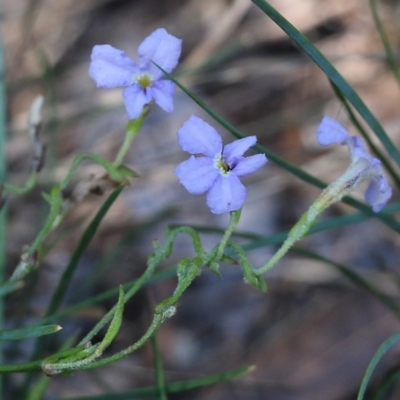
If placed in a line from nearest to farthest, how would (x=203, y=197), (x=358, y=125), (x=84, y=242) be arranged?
(x=84, y=242)
(x=358, y=125)
(x=203, y=197)

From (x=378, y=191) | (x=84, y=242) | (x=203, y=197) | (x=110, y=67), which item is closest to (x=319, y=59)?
(x=378, y=191)

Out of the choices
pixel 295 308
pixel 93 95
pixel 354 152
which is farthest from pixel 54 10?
pixel 354 152

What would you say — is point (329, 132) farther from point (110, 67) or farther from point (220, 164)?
point (110, 67)

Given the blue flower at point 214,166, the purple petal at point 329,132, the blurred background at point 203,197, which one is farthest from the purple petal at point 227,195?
the blurred background at point 203,197

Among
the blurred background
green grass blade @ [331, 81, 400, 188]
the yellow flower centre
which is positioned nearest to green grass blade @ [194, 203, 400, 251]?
green grass blade @ [331, 81, 400, 188]

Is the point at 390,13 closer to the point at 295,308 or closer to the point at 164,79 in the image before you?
the point at 295,308

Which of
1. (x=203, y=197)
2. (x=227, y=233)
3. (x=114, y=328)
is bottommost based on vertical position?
(x=114, y=328)

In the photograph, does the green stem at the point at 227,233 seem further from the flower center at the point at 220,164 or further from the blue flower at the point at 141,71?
the blue flower at the point at 141,71

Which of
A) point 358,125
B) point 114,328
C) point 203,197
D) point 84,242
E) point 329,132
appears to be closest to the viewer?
point 114,328
